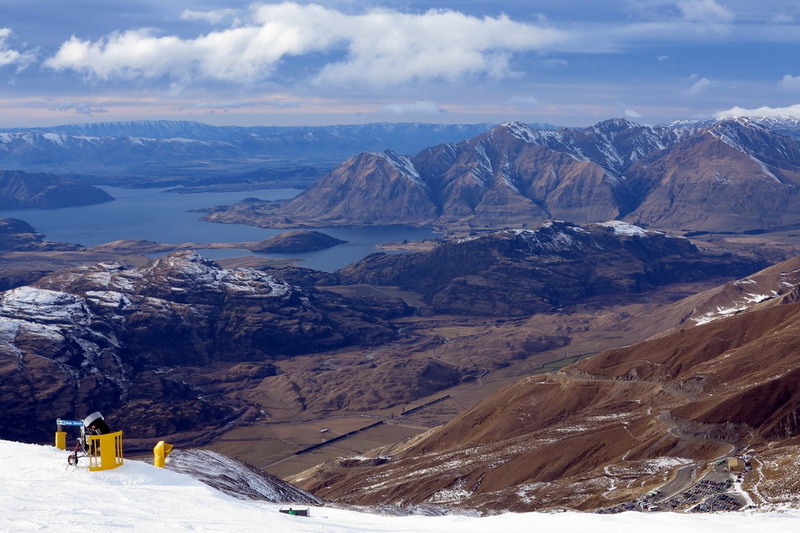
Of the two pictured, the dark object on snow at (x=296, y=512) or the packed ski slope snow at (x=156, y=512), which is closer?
the packed ski slope snow at (x=156, y=512)

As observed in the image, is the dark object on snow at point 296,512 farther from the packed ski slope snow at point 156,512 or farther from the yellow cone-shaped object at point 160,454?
the yellow cone-shaped object at point 160,454

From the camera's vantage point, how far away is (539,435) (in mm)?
131500

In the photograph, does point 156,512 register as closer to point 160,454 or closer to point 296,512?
point 296,512

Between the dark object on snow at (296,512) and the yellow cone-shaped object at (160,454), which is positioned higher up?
the yellow cone-shaped object at (160,454)

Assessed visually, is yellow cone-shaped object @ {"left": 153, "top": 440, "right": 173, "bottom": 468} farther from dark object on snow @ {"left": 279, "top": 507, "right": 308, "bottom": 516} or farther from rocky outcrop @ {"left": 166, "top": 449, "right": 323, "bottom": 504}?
dark object on snow @ {"left": 279, "top": 507, "right": 308, "bottom": 516}

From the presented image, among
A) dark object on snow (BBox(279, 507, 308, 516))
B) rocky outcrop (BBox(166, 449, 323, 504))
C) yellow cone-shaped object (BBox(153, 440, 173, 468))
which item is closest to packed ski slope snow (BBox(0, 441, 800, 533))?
dark object on snow (BBox(279, 507, 308, 516))

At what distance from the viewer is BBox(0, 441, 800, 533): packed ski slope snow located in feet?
115

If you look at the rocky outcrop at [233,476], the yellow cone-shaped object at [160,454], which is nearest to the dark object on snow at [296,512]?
the yellow cone-shaped object at [160,454]

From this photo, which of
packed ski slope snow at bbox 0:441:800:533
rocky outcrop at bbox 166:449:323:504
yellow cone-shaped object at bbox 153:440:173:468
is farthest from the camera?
rocky outcrop at bbox 166:449:323:504

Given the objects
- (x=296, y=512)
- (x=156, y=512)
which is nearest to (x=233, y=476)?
(x=296, y=512)

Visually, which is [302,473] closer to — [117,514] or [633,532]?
[633,532]

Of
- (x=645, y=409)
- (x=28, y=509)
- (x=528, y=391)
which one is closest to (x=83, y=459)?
(x=28, y=509)

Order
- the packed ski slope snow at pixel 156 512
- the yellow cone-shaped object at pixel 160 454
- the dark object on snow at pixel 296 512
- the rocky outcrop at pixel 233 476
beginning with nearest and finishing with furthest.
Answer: the packed ski slope snow at pixel 156 512, the dark object on snow at pixel 296 512, the yellow cone-shaped object at pixel 160 454, the rocky outcrop at pixel 233 476

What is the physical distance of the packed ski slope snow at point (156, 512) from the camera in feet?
115
